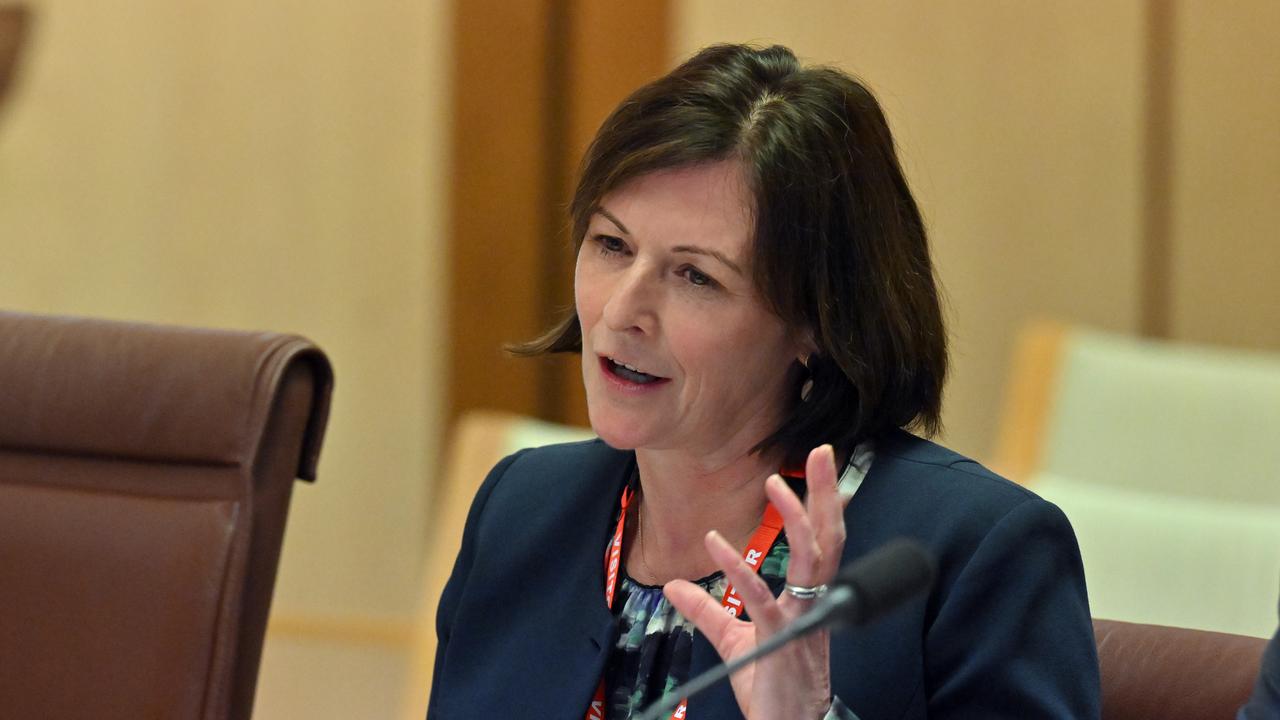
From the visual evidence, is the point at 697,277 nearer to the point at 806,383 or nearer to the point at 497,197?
the point at 806,383

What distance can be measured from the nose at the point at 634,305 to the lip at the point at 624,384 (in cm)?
5

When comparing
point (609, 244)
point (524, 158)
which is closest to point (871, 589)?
point (609, 244)

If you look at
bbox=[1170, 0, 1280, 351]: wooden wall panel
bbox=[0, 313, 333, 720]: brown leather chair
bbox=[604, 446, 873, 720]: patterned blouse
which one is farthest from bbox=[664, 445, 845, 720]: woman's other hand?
bbox=[1170, 0, 1280, 351]: wooden wall panel

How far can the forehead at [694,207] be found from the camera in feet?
4.74

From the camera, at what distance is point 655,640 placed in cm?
151

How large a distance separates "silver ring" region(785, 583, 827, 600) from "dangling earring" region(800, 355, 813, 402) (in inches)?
16.3

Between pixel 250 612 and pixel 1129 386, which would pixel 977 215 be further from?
pixel 250 612

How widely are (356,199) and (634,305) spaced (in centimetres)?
273

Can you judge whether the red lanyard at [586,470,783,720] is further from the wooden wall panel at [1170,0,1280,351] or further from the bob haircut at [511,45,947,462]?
the wooden wall panel at [1170,0,1280,351]

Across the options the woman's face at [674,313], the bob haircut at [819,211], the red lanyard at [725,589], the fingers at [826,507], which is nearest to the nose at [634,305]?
the woman's face at [674,313]

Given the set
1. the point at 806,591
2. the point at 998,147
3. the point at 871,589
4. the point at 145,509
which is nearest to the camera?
the point at 871,589

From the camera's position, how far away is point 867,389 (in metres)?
1.48

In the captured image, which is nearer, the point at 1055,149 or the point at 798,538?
the point at 798,538

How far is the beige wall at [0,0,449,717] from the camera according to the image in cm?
402
